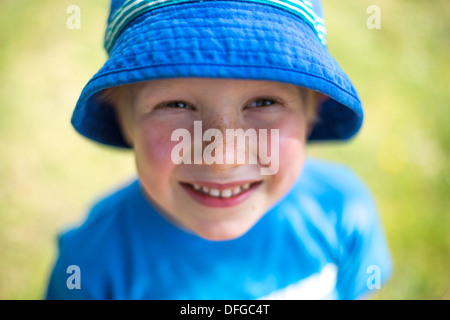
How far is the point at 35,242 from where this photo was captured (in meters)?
1.61

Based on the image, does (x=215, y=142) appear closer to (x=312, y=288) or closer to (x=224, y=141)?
(x=224, y=141)

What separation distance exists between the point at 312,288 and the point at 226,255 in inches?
8.6

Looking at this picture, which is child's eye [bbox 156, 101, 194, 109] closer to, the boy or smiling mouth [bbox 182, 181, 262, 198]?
the boy

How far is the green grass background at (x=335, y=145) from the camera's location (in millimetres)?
1575

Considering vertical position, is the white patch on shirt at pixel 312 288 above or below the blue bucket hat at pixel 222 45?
below

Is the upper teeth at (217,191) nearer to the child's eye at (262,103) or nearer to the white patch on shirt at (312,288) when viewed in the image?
the child's eye at (262,103)

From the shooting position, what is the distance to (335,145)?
1.87 m

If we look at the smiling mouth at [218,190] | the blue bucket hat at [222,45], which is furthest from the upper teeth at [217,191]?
the blue bucket hat at [222,45]

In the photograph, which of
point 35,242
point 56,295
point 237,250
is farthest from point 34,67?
point 237,250

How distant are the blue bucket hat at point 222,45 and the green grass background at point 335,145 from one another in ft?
3.44

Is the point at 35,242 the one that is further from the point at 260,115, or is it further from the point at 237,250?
the point at 260,115

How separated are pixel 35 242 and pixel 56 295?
758 millimetres

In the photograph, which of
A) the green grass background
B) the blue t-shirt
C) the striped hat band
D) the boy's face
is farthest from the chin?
the green grass background

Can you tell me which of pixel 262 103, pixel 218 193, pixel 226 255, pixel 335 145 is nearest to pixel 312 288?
pixel 226 255
